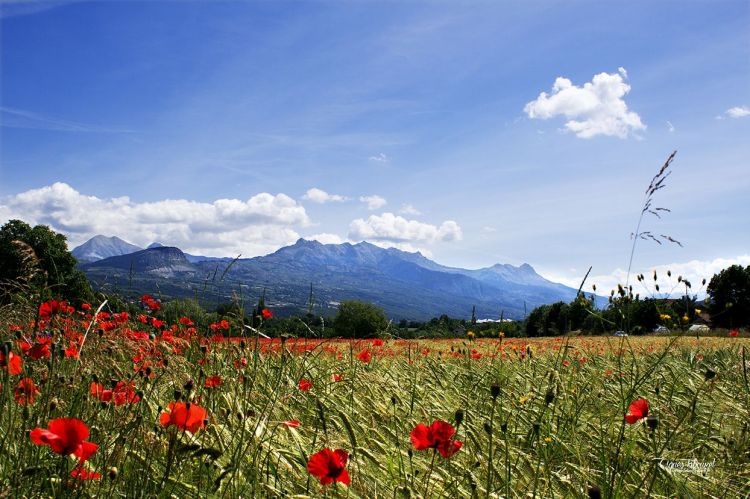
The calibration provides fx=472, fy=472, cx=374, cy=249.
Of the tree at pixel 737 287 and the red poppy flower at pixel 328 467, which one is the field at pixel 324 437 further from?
the tree at pixel 737 287

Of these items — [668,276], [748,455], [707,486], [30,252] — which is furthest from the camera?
[668,276]

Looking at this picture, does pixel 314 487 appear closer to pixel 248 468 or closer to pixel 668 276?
pixel 248 468

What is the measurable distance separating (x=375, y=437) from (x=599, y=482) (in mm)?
1321

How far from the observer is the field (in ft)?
Answer: 5.98

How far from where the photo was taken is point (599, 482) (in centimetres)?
236

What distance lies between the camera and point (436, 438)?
166cm

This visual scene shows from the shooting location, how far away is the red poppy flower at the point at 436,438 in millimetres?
1631

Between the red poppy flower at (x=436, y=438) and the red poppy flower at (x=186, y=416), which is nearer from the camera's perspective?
the red poppy flower at (x=186, y=416)

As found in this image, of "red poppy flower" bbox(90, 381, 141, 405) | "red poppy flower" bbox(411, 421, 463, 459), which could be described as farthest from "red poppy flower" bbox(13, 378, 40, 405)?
"red poppy flower" bbox(411, 421, 463, 459)

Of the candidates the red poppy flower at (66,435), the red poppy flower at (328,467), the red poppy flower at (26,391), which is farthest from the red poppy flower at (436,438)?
the red poppy flower at (26,391)

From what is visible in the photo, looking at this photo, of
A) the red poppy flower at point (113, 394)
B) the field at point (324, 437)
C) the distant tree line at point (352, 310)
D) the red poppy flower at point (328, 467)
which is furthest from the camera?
the distant tree line at point (352, 310)

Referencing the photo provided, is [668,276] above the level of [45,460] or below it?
above

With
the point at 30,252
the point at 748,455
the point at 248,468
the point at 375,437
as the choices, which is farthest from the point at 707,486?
the point at 30,252

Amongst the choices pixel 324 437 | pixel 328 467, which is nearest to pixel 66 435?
pixel 328 467
